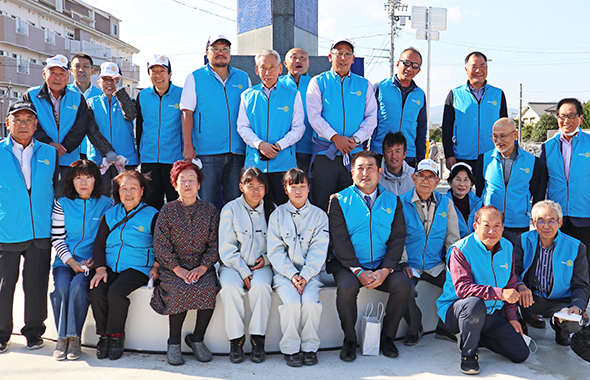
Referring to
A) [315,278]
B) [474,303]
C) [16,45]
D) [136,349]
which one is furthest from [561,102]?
[16,45]

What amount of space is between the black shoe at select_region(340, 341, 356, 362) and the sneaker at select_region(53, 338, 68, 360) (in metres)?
1.92

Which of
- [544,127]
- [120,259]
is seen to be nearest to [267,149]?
[120,259]

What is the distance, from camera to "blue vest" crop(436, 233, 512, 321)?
3.17 meters

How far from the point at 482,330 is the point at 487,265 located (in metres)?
0.46

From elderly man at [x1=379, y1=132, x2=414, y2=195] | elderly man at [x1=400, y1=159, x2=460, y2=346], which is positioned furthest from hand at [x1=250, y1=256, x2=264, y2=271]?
elderly man at [x1=379, y1=132, x2=414, y2=195]

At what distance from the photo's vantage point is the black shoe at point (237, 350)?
304cm

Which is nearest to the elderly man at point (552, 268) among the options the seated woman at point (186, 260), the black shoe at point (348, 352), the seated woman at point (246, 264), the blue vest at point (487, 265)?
the blue vest at point (487, 265)

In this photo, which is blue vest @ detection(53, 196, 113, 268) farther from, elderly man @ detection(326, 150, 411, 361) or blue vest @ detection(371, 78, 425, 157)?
blue vest @ detection(371, 78, 425, 157)

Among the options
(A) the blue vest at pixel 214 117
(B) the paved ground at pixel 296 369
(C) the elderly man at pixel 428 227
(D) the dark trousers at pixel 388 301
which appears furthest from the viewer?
(A) the blue vest at pixel 214 117

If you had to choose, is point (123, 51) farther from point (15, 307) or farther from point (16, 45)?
point (15, 307)

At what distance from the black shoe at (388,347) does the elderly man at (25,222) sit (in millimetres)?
2523

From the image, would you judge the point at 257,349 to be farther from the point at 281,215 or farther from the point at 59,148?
the point at 59,148

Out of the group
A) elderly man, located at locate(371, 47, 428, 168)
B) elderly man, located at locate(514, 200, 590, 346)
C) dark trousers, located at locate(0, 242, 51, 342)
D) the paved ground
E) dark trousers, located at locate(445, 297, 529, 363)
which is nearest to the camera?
the paved ground

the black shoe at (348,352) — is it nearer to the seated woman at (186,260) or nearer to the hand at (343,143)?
the seated woman at (186,260)
